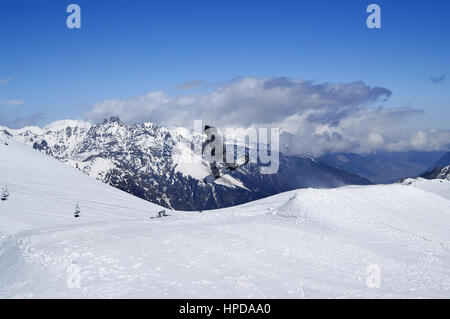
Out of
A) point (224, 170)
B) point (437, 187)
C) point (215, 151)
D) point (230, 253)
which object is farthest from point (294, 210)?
point (437, 187)

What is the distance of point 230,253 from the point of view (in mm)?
25766

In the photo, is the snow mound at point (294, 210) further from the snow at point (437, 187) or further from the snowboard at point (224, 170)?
the snow at point (437, 187)

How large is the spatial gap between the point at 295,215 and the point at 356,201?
1119 centimetres

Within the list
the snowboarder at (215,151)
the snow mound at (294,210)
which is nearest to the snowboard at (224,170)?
the snowboarder at (215,151)

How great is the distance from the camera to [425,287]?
22.0 metres

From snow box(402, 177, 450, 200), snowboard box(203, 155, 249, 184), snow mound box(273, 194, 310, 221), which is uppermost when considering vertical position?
snowboard box(203, 155, 249, 184)

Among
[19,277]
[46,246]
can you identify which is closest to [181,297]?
[19,277]

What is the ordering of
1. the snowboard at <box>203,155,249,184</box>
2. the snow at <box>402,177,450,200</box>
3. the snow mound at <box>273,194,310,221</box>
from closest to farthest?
the snowboard at <box>203,155,249,184</box>, the snow mound at <box>273,194,310,221</box>, the snow at <box>402,177,450,200</box>

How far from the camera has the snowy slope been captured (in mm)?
19844

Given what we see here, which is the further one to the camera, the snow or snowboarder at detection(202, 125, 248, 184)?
the snow

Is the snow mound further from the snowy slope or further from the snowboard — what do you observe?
the snowboard

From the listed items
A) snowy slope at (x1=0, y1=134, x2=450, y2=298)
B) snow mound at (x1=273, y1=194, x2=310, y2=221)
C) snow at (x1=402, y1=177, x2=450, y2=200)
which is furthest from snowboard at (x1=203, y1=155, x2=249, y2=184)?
snow at (x1=402, y1=177, x2=450, y2=200)
